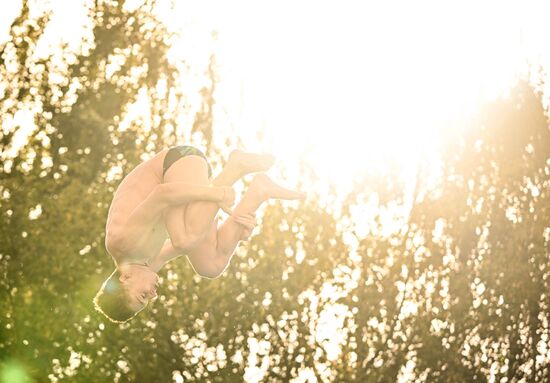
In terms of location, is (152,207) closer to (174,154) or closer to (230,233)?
(174,154)

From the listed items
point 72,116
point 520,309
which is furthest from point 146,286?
point 520,309

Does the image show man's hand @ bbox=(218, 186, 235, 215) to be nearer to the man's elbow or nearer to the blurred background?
the man's elbow

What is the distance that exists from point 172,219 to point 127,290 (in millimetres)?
506

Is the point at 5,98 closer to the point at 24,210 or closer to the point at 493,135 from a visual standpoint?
the point at 24,210

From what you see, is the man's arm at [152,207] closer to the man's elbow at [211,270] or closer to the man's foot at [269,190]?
the man's foot at [269,190]

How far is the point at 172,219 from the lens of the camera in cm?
593

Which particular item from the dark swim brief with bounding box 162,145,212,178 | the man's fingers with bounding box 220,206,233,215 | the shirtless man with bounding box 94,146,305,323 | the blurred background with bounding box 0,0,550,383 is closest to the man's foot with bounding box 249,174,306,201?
the shirtless man with bounding box 94,146,305,323

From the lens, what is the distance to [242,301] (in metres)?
14.5

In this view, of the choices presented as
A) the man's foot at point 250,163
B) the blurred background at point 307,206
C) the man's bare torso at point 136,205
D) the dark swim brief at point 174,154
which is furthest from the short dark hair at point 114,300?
the blurred background at point 307,206

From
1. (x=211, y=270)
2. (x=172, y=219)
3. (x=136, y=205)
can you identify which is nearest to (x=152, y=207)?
(x=172, y=219)

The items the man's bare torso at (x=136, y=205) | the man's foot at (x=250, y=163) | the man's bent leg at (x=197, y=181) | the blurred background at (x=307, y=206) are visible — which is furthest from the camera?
the blurred background at (x=307, y=206)

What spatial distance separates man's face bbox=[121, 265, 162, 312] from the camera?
6.03m

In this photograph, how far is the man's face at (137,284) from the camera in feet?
19.8

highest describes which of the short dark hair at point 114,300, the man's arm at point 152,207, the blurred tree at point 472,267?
the blurred tree at point 472,267
